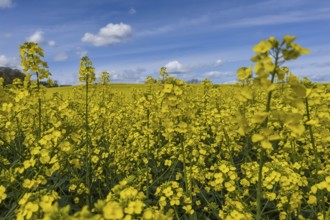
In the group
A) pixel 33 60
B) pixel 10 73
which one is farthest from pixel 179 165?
pixel 10 73

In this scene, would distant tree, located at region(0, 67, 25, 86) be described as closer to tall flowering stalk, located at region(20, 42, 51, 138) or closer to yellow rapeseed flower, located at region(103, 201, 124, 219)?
tall flowering stalk, located at region(20, 42, 51, 138)

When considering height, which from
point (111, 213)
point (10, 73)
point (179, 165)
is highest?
point (10, 73)

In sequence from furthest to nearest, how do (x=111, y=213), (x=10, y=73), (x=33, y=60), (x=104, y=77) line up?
(x=10, y=73) < (x=104, y=77) < (x=33, y=60) < (x=111, y=213)

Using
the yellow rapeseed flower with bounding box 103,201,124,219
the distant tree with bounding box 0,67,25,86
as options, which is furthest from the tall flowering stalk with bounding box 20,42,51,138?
the distant tree with bounding box 0,67,25,86

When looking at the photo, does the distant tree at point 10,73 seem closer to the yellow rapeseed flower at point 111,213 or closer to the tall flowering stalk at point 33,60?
the tall flowering stalk at point 33,60

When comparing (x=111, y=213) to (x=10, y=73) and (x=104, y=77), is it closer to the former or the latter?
(x=104, y=77)

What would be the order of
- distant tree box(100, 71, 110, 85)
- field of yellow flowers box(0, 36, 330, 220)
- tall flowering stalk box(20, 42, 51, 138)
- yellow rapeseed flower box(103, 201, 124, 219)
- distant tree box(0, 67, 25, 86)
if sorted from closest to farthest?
1. yellow rapeseed flower box(103, 201, 124, 219)
2. field of yellow flowers box(0, 36, 330, 220)
3. tall flowering stalk box(20, 42, 51, 138)
4. distant tree box(100, 71, 110, 85)
5. distant tree box(0, 67, 25, 86)

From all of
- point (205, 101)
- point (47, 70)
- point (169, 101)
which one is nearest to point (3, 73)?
point (205, 101)

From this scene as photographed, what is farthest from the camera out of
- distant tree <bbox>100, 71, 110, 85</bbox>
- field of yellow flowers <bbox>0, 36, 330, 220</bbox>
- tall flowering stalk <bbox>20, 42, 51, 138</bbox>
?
distant tree <bbox>100, 71, 110, 85</bbox>

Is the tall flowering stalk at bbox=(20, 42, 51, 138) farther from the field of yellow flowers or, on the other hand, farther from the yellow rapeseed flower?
the yellow rapeseed flower

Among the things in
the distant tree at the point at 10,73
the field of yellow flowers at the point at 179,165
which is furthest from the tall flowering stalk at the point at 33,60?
the distant tree at the point at 10,73

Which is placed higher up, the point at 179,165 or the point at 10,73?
the point at 10,73

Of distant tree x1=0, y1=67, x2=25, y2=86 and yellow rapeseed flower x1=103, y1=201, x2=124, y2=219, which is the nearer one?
yellow rapeseed flower x1=103, y1=201, x2=124, y2=219

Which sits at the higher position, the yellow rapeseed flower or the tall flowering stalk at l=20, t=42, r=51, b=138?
the tall flowering stalk at l=20, t=42, r=51, b=138
